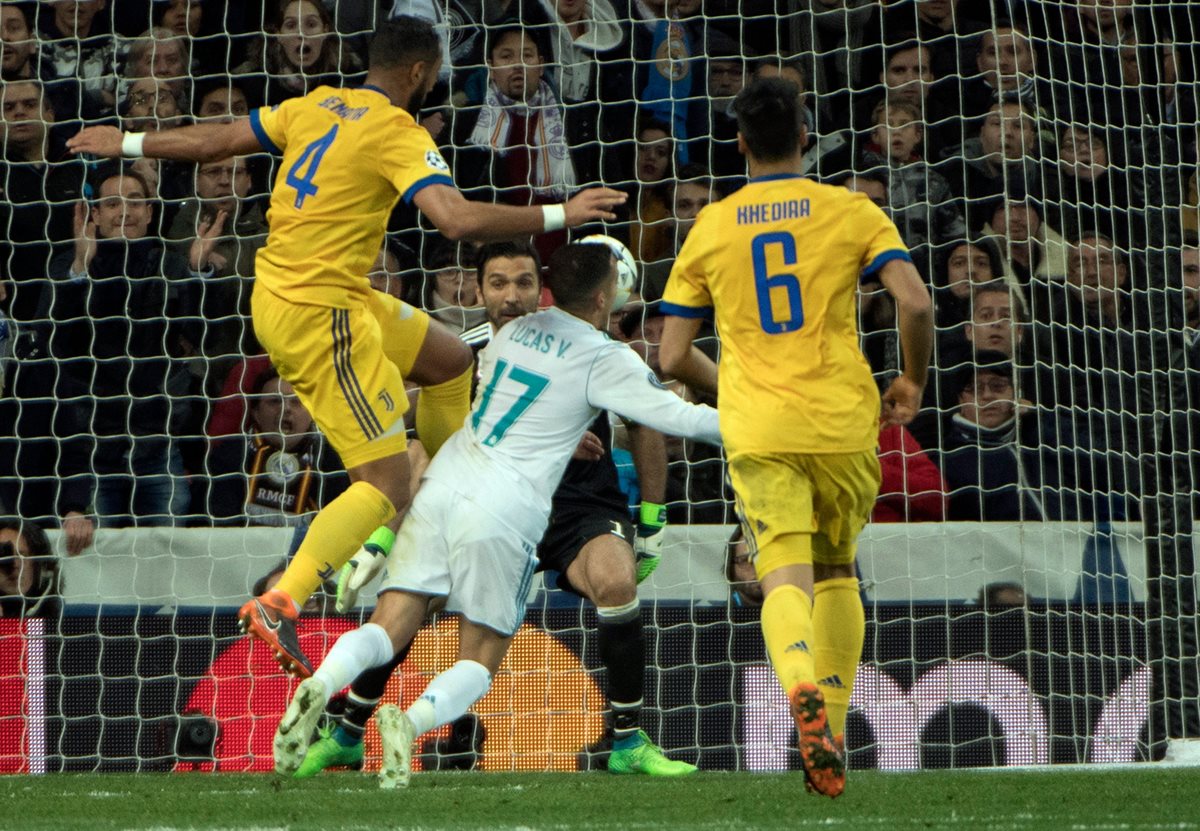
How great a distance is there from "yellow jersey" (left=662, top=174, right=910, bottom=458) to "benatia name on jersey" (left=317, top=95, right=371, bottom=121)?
1.37 meters

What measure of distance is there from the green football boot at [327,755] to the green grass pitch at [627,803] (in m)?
0.10

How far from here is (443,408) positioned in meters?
5.74

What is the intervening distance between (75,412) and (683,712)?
3262 millimetres

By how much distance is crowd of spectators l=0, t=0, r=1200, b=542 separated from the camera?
24.9 feet

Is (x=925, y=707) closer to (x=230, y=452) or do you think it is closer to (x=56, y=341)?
(x=230, y=452)

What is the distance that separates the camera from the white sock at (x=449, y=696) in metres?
4.76

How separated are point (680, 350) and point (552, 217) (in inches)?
27.7

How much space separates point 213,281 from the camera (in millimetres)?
8016

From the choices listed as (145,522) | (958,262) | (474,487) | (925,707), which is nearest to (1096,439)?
(958,262)

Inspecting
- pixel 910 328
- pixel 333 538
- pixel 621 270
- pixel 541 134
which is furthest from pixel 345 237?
pixel 541 134

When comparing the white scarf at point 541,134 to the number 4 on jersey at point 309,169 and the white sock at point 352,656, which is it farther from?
the white sock at point 352,656

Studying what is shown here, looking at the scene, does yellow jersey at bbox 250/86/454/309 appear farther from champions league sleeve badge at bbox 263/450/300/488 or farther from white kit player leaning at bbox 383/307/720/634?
champions league sleeve badge at bbox 263/450/300/488

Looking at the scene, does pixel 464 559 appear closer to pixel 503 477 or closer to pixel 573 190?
pixel 503 477

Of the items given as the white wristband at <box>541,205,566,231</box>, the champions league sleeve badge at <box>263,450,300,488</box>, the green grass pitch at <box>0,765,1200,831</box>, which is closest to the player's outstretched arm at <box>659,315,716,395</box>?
the white wristband at <box>541,205,566,231</box>
